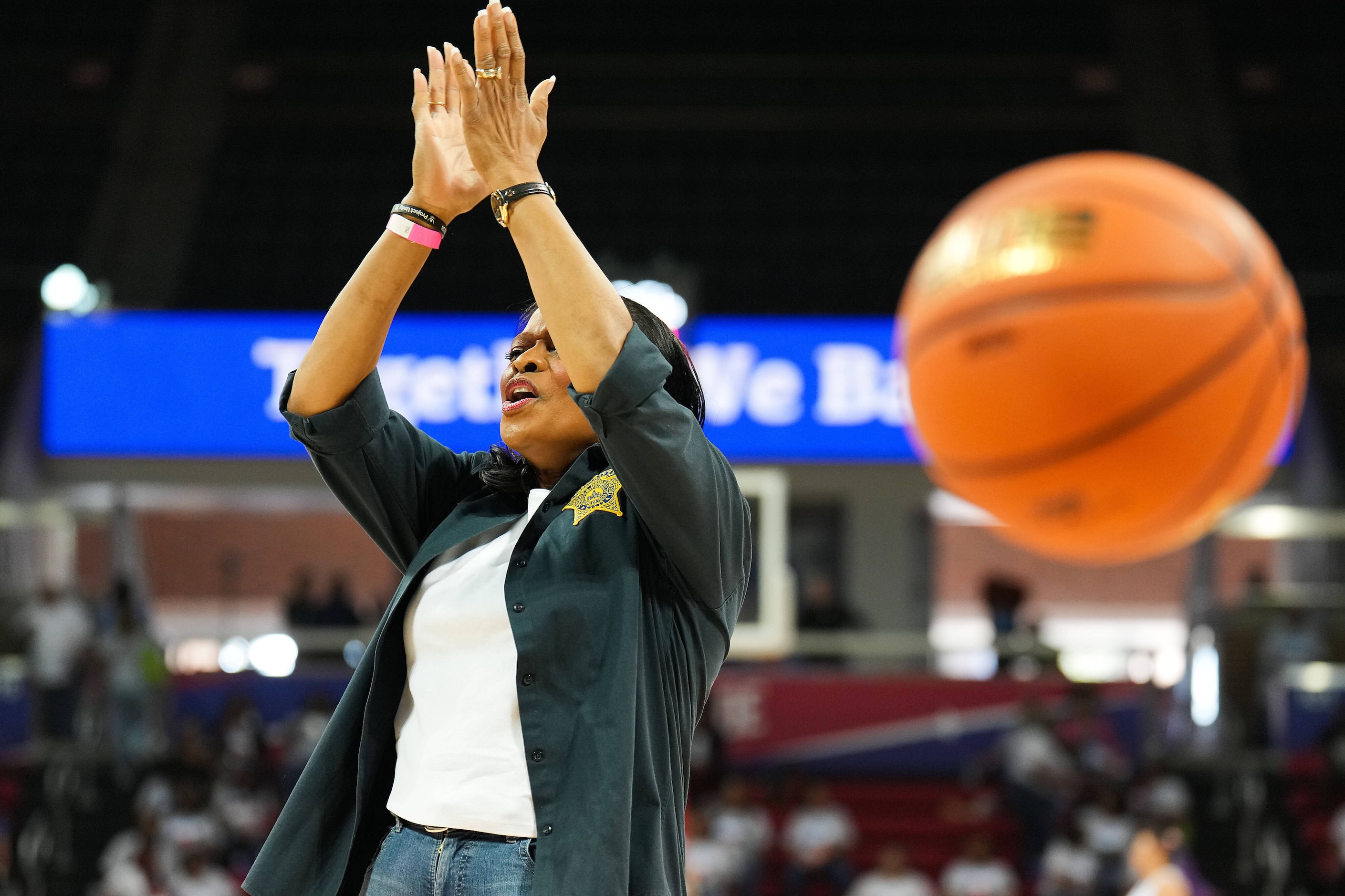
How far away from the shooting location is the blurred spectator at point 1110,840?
9.98 metres

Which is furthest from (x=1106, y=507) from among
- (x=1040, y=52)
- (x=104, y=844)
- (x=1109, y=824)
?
(x=1040, y=52)

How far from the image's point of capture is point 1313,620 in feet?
35.7

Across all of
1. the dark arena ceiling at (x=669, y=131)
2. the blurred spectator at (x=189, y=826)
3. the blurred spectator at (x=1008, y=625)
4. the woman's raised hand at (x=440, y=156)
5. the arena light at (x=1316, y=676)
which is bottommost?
the blurred spectator at (x=189, y=826)

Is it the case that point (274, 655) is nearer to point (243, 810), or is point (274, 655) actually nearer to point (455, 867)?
point (243, 810)

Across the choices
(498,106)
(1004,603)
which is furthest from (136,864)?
(498,106)

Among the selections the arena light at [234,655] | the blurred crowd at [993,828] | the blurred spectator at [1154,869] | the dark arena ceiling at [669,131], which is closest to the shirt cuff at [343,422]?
the blurred spectator at [1154,869]

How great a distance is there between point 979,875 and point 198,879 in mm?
4846

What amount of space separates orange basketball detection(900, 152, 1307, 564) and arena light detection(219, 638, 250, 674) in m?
11.0

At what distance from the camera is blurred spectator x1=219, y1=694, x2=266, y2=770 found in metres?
11.4

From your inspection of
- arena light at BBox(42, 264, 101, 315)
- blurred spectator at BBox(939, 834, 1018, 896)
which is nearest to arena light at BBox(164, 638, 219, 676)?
arena light at BBox(42, 264, 101, 315)

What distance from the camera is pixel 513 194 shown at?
1.76 meters

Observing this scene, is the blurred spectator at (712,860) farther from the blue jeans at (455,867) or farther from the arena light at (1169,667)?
the blue jeans at (455,867)

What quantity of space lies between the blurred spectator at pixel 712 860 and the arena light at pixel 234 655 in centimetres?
476

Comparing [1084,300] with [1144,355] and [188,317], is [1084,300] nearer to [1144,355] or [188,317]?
[1144,355]
